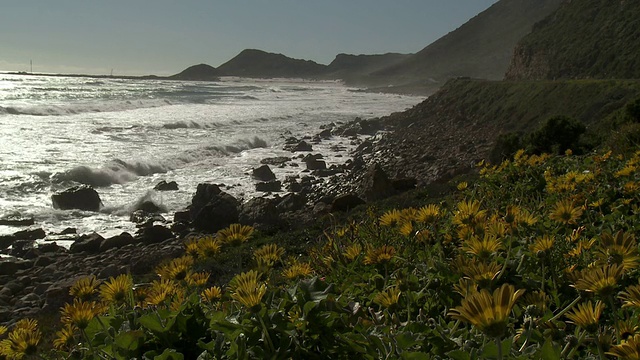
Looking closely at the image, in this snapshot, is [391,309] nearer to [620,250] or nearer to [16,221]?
[620,250]

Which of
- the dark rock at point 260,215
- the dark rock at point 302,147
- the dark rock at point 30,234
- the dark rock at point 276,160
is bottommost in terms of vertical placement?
the dark rock at point 30,234

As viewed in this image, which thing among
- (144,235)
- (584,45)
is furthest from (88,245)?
(584,45)

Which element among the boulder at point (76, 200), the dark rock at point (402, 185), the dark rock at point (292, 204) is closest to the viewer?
the dark rock at point (402, 185)

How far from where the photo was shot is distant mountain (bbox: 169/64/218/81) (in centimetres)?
16132

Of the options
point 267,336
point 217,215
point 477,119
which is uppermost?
point 267,336

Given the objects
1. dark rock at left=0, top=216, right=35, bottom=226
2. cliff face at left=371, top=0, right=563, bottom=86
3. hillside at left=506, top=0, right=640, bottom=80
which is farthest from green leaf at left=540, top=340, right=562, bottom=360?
cliff face at left=371, top=0, right=563, bottom=86

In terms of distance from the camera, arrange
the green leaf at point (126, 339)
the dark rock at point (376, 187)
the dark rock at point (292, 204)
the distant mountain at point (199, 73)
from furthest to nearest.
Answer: the distant mountain at point (199, 73)
the dark rock at point (292, 204)
the dark rock at point (376, 187)
the green leaf at point (126, 339)

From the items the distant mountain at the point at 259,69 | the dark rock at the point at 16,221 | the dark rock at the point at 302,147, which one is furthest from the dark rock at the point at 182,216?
the distant mountain at the point at 259,69

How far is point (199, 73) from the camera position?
551ft

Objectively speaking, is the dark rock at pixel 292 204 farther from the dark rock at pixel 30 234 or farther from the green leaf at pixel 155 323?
the green leaf at pixel 155 323

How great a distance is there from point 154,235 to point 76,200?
4504 mm

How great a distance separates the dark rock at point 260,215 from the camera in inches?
455

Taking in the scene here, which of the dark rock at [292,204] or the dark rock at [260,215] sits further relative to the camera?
the dark rock at [292,204]

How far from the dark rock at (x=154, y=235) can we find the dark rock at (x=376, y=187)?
15.8ft
